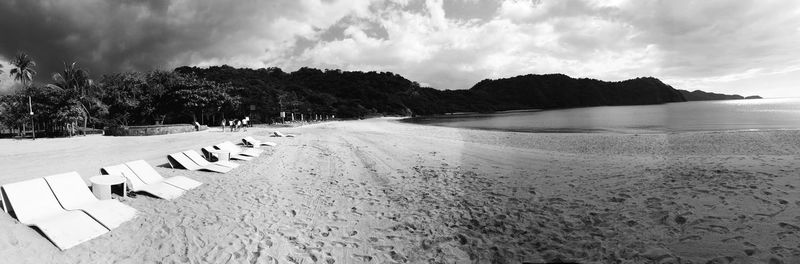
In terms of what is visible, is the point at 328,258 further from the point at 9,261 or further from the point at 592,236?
the point at 592,236

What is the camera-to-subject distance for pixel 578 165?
11898 millimetres

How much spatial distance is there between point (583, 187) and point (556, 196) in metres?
1.27

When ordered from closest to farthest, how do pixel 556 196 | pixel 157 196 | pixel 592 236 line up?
pixel 592 236 → pixel 157 196 → pixel 556 196

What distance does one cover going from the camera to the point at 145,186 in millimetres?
7355

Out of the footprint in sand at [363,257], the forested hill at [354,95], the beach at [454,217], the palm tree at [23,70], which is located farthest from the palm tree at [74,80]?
the footprint in sand at [363,257]

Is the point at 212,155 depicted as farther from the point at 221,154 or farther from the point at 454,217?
the point at 454,217

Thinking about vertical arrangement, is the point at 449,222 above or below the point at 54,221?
below

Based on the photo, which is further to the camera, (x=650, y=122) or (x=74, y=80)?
(x=650, y=122)

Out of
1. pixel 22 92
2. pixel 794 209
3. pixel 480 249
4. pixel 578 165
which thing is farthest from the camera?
pixel 22 92

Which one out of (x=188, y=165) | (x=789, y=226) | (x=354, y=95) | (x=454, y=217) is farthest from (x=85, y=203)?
(x=354, y=95)

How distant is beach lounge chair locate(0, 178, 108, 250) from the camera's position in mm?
4625

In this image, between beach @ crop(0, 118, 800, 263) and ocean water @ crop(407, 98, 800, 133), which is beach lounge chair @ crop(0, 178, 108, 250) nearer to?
beach @ crop(0, 118, 800, 263)

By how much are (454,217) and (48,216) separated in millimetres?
6366

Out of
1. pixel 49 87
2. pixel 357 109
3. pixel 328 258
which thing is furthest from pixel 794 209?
pixel 357 109
